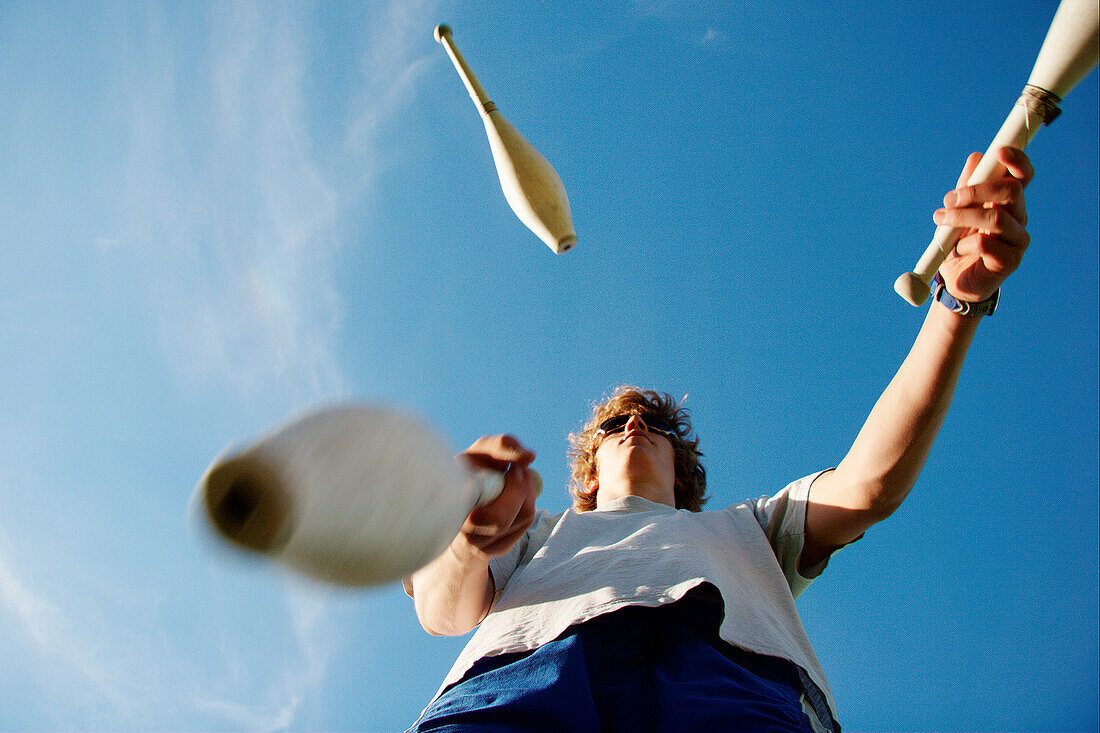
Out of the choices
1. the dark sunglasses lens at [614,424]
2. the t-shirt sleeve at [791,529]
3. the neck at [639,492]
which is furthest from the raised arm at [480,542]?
the dark sunglasses lens at [614,424]

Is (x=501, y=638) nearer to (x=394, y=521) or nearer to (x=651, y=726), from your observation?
(x=651, y=726)

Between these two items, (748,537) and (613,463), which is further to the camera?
(613,463)

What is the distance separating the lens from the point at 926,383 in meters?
1.57

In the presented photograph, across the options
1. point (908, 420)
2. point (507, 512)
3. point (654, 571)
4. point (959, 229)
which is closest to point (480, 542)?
point (507, 512)

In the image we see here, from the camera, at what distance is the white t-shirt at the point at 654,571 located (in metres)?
1.46

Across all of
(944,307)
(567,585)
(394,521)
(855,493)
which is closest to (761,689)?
(567,585)

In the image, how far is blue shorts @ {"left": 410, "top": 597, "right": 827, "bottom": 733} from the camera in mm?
1213

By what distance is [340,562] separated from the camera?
1023 mm

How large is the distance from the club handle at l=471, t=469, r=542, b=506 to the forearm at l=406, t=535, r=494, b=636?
0.15 meters

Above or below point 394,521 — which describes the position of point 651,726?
below

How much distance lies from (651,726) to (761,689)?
218 mm

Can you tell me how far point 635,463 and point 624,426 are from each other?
0.78ft

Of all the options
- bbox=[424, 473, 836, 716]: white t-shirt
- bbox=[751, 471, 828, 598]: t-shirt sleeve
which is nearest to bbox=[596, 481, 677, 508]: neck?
bbox=[424, 473, 836, 716]: white t-shirt

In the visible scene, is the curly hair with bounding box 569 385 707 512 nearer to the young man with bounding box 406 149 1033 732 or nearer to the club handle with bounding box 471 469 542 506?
the young man with bounding box 406 149 1033 732
